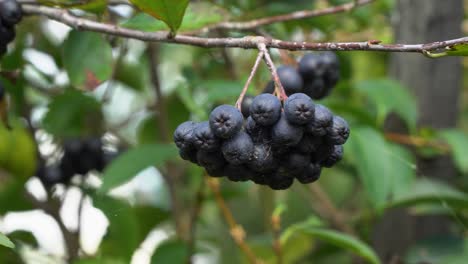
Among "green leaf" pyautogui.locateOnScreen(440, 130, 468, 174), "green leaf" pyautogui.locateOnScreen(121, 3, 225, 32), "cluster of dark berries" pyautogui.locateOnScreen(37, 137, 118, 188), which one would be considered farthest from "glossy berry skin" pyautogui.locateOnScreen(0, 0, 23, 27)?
"green leaf" pyautogui.locateOnScreen(440, 130, 468, 174)

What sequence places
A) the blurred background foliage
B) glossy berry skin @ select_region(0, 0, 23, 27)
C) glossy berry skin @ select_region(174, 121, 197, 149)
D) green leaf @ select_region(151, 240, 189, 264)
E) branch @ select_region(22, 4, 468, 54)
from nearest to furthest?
branch @ select_region(22, 4, 468, 54), glossy berry skin @ select_region(174, 121, 197, 149), glossy berry skin @ select_region(0, 0, 23, 27), the blurred background foliage, green leaf @ select_region(151, 240, 189, 264)

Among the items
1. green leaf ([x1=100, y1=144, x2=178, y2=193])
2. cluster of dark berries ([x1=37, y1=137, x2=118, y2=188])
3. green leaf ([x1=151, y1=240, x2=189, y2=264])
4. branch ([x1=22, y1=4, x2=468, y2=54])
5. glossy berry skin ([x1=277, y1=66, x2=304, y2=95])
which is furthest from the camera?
cluster of dark berries ([x1=37, y1=137, x2=118, y2=188])

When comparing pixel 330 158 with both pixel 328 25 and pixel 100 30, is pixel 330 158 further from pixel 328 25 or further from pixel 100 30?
pixel 328 25

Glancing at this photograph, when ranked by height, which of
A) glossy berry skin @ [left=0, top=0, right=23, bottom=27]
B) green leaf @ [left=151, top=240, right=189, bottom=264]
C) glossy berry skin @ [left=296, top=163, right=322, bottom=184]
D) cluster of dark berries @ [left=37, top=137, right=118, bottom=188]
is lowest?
green leaf @ [left=151, top=240, right=189, bottom=264]

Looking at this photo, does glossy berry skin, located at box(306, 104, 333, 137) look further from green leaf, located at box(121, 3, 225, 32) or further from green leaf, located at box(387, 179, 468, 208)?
green leaf, located at box(387, 179, 468, 208)

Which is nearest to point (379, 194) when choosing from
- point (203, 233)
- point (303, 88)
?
point (303, 88)

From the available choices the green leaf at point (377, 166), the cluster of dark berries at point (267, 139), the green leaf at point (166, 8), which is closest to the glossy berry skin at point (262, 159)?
the cluster of dark berries at point (267, 139)

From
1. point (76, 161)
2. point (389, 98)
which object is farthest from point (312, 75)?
point (76, 161)
